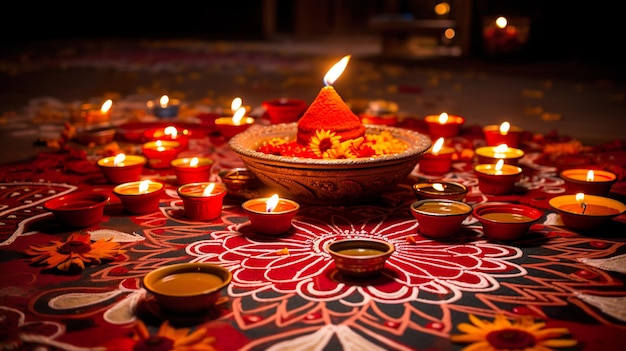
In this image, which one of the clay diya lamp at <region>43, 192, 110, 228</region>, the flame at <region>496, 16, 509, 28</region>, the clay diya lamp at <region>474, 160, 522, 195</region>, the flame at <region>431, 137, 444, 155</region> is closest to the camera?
the clay diya lamp at <region>43, 192, 110, 228</region>

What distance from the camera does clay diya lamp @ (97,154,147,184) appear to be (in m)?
3.31

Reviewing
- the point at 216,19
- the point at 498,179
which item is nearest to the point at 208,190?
the point at 498,179

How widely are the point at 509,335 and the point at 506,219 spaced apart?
36.6 inches

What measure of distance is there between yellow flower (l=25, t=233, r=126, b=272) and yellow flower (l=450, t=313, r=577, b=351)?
1385 mm

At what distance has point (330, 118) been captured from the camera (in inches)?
120

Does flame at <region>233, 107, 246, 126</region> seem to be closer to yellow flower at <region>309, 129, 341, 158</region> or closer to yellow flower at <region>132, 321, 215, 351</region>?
yellow flower at <region>309, 129, 341, 158</region>

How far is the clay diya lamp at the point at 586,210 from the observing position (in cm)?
261

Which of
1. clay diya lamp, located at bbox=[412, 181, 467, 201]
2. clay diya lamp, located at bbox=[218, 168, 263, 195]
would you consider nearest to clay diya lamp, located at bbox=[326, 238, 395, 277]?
clay diya lamp, located at bbox=[412, 181, 467, 201]

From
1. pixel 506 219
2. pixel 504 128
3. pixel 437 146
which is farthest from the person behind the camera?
pixel 504 128

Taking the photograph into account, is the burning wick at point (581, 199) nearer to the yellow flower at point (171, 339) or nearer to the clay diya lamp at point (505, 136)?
the clay diya lamp at point (505, 136)

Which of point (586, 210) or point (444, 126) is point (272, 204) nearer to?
point (586, 210)

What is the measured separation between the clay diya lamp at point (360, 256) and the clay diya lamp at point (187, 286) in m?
0.41

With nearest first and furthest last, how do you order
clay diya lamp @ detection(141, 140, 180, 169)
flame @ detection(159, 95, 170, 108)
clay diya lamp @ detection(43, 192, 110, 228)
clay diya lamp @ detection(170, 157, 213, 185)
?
clay diya lamp @ detection(43, 192, 110, 228) < clay diya lamp @ detection(170, 157, 213, 185) < clay diya lamp @ detection(141, 140, 180, 169) < flame @ detection(159, 95, 170, 108)

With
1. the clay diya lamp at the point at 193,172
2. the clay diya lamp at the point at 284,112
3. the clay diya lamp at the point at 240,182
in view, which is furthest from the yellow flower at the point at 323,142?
the clay diya lamp at the point at 284,112
